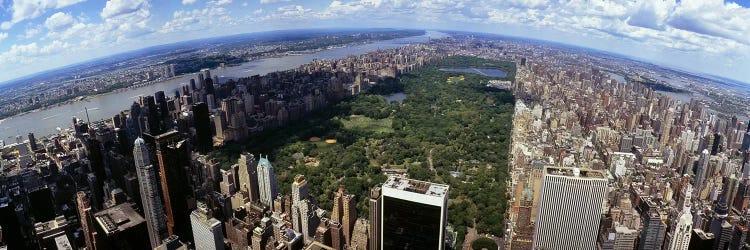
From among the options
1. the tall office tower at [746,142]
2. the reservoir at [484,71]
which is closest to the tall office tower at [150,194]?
the tall office tower at [746,142]

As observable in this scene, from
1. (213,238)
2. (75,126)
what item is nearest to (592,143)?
(213,238)

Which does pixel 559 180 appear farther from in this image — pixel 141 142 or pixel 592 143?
pixel 592 143

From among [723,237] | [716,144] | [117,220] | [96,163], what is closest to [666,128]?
[716,144]

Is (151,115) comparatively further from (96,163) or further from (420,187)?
(420,187)

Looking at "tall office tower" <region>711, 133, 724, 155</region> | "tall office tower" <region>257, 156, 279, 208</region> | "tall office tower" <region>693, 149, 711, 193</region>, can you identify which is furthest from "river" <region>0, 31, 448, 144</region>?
"tall office tower" <region>711, 133, 724, 155</region>

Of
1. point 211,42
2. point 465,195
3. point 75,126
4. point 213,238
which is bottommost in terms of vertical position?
point 465,195
